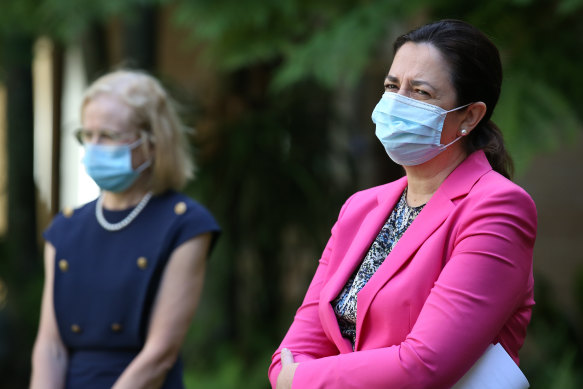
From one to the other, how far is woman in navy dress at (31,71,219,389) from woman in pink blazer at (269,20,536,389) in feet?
2.39

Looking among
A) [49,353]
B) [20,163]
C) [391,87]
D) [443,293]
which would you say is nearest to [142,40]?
[20,163]

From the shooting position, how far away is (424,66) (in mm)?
1934

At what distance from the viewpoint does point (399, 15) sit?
13.9ft

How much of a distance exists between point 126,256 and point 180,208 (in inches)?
10.0

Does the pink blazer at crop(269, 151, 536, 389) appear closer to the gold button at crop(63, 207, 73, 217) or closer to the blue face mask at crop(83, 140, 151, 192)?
the blue face mask at crop(83, 140, 151, 192)

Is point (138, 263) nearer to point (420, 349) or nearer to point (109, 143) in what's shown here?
point (109, 143)

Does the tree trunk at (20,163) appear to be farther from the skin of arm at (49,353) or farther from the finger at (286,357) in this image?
the finger at (286,357)

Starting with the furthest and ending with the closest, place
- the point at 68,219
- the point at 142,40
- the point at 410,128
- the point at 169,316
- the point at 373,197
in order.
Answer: the point at 142,40
the point at 68,219
the point at 169,316
the point at 373,197
the point at 410,128

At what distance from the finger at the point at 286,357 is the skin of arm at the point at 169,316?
75 cm

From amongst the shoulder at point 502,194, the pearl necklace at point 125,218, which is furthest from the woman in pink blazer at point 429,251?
the pearl necklace at point 125,218

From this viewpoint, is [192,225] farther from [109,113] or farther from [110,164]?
[109,113]

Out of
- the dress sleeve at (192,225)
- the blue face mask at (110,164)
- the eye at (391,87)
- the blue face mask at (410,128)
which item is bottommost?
the dress sleeve at (192,225)

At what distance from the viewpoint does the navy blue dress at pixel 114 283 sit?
108 inches

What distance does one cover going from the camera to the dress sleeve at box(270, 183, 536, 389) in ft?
5.71
